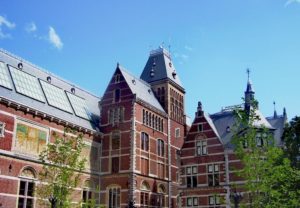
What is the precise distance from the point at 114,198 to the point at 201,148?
1110cm

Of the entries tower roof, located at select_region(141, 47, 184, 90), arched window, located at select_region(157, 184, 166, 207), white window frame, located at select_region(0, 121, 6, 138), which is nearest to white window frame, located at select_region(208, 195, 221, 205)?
arched window, located at select_region(157, 184, 166, 207)

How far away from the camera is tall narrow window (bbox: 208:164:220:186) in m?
43.4

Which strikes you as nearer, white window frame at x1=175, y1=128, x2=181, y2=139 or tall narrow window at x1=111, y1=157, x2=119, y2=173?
tall narrow window at x1=111, y1=157, x2=119, y2=173

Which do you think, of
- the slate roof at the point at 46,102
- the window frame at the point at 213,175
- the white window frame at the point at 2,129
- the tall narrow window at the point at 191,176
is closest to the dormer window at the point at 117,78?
the slate roof at the point at 46,102

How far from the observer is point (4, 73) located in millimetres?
37781

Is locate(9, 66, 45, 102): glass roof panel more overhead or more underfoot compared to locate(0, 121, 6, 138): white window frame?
more overhead

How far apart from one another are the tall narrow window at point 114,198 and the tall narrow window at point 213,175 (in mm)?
10019

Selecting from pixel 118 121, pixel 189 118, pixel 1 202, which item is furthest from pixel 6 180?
pixel 189 118

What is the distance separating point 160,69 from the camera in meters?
57.2

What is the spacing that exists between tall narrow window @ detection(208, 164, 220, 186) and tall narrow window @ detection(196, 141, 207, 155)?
1.86 m

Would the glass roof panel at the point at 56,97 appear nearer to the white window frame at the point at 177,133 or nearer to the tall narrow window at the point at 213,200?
the white window frame at the point at 177,133

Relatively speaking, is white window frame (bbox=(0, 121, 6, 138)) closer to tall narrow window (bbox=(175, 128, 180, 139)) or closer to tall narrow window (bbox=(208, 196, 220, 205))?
tall narrow window (bbox=(208, 196, 220, 205))

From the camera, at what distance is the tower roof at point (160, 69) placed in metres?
56.2

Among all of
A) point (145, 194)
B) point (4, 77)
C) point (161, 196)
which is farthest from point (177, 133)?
point (4, 77)
